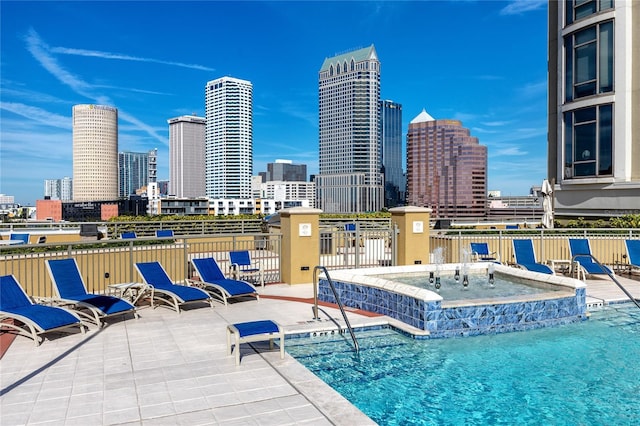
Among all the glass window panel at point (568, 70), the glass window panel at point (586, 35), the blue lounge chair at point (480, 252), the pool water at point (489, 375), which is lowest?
the pool water at point (489, 375)

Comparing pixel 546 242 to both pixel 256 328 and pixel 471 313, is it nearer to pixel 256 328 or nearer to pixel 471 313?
pixel 471 313

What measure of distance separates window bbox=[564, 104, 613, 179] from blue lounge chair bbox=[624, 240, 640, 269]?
7.19 m

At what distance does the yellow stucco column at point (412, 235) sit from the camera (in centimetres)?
1380

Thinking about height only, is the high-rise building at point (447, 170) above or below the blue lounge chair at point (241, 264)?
above

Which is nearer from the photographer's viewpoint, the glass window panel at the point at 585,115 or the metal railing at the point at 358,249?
the metal railing at the point at 358,249

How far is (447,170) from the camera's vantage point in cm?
16262

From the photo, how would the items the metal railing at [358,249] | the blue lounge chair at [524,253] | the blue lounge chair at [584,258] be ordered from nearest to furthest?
1. the blue lounge chair at [584,258]
2. the metal railing at [358,249]
3. the blue lounge chair at [524,253]

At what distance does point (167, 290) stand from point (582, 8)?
20.6 m

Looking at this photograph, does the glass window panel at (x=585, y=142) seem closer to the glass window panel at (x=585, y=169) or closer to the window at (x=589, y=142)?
the window at (x=589, y=142)

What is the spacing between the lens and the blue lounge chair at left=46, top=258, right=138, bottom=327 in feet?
26.9

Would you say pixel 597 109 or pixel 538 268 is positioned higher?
pixel 597 109

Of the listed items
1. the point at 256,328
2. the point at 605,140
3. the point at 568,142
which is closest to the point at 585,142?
the point at 568,142

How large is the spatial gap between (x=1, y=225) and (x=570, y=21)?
84.5 ft

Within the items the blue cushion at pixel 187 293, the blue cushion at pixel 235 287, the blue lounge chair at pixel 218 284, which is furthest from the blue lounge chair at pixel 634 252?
the blue cushion at pixel 187 293
